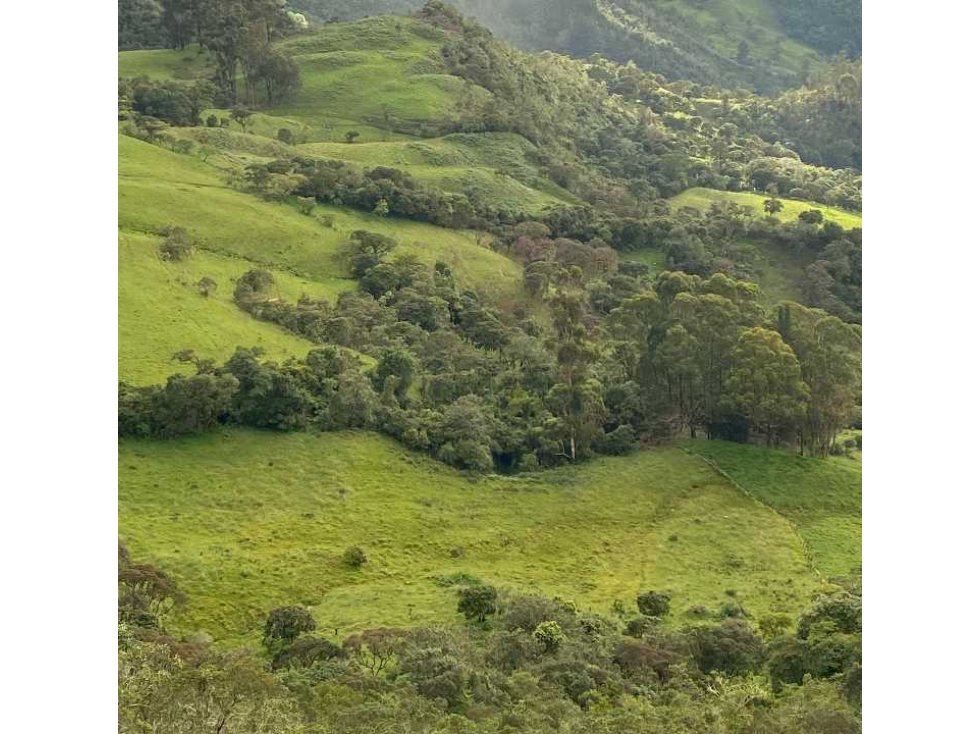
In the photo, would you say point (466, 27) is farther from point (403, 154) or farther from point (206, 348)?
point (206, 348)

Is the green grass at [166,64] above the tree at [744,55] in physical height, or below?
below

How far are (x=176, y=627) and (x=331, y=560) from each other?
16.5ft

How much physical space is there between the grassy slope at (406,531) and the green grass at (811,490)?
2.13 ft

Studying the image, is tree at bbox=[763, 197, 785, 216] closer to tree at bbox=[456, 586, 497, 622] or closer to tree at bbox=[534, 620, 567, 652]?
tree at bbox=[456, 586, 497, 622]

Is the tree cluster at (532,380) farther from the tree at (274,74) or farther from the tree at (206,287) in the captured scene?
the tree at (274,74)

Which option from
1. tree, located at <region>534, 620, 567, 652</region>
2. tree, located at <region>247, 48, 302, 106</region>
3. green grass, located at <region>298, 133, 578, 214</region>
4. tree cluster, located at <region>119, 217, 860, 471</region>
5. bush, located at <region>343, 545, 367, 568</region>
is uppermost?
tree, located at <region>247, 48, 302, 106</region>

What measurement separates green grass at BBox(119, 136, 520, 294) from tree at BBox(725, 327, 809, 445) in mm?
15529

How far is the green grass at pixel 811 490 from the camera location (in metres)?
33.8

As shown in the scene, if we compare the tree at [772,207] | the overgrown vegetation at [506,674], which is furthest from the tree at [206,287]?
the tree at [772,207]

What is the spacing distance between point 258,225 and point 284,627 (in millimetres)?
26305

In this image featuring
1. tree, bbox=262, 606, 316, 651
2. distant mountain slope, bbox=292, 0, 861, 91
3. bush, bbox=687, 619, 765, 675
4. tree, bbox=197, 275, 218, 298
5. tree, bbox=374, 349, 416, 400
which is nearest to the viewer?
bush, bbox=687, 619, 765, 675

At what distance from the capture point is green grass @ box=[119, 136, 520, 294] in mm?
47719

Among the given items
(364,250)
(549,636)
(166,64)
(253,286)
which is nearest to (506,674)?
(549,636)

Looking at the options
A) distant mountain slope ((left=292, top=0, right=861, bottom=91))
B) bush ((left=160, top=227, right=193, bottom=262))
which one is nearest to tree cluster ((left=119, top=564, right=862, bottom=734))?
bush ((left=160, top=227, right=193, bottom=262))
